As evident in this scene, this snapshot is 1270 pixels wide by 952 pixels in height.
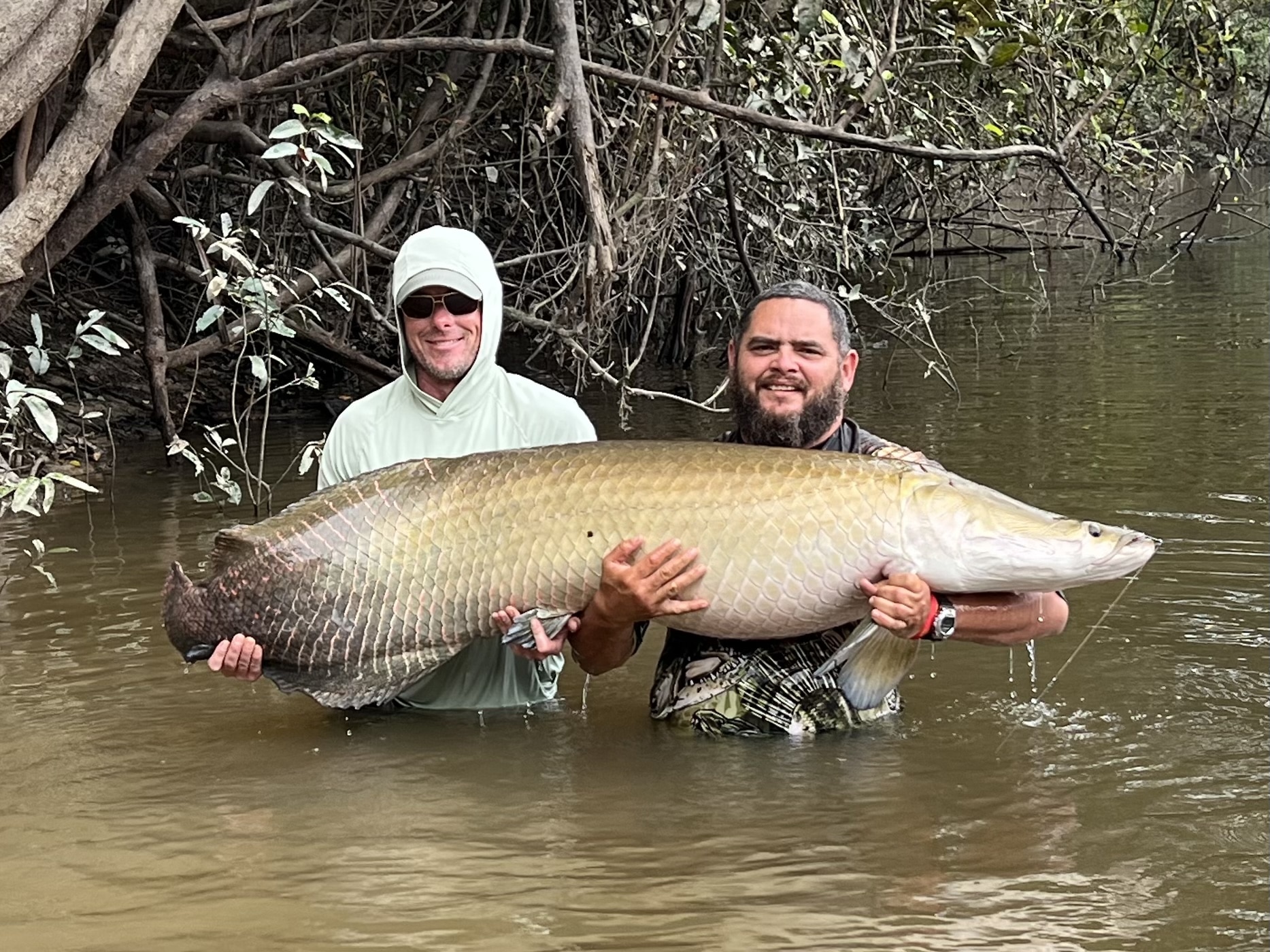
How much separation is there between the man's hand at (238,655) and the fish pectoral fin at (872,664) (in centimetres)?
146

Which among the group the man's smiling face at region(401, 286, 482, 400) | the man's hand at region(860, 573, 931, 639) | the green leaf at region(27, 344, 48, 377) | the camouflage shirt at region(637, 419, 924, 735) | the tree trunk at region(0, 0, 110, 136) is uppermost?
the tree trunk at region(0, 0, 110, 136)

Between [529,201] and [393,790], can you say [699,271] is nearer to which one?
[529,201]

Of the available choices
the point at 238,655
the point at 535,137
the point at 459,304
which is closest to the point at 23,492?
the point at 238,655

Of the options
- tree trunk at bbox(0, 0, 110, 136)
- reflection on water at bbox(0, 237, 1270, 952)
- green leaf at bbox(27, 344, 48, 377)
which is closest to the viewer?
reflection on water at bbox(0, 237, 1270, 952)

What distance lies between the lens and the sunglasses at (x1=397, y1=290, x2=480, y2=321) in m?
4.37

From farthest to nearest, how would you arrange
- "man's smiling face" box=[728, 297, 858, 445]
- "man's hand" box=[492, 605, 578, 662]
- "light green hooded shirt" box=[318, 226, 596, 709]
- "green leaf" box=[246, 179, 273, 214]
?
"green leaf" box=[246, 179, 273, 214], "light green hooded shirt" box=[318, 226, 596, 709], "man's smiling face" box=[728, 297, 858, 445], "man's hand" box=[492, 605, 578, 662]

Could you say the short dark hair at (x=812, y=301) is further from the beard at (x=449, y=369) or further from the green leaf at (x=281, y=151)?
the green leaf at (x=281, y=151)

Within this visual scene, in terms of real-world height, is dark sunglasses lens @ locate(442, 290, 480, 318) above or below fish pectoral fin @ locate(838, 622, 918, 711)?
above

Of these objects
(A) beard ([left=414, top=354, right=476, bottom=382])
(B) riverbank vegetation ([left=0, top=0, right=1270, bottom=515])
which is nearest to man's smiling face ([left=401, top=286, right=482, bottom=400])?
(A) beard ([left=414, top=354, right=476, bottom=382])

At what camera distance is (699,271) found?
38.9 ft

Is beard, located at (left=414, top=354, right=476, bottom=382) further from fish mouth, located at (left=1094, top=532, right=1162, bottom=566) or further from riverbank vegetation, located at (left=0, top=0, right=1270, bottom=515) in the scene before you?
fish mouth, located at (left=1094, top=532, right=1162, bottom=566)

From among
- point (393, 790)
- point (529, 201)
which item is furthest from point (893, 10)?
point (393, 790)

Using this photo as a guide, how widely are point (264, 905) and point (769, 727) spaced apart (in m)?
1.47

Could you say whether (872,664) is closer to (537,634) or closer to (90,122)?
(537,634)
